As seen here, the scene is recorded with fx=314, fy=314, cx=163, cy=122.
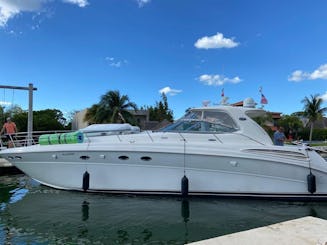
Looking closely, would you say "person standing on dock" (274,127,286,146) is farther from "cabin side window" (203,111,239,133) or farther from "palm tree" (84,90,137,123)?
"palm tree" (84,90,137,123)

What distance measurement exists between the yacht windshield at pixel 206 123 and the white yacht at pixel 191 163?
0.09ft

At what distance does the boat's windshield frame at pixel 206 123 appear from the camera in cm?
820

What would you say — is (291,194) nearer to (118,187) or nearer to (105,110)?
(118,187)

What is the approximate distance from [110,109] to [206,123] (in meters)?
31.4

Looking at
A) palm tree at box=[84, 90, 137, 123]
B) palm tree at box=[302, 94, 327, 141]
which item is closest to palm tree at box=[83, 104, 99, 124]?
palm tree at box=[84, 90, 137, 123]

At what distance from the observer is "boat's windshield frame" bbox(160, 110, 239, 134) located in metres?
8.20

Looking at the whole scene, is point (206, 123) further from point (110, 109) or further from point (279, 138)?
point (110, 109)

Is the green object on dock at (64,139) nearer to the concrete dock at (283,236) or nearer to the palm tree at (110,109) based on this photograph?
the concrete dock at (283,236)

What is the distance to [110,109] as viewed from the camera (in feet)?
127

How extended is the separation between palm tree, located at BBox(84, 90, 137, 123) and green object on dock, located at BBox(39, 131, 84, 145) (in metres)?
29.0

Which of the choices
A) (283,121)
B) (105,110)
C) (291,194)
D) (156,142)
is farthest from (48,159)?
(283,121)

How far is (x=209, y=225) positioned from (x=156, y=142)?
2.64 m

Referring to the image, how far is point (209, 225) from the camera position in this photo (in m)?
5.71

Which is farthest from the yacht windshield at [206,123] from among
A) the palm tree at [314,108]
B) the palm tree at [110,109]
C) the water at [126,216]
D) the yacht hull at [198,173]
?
the palm tree at [314,108]
